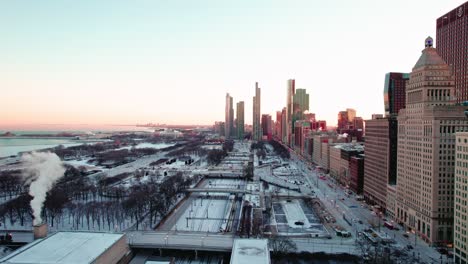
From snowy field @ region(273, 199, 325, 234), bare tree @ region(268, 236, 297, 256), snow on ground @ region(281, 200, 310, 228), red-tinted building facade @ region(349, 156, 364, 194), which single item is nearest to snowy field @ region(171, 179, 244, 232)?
snowy field @ region(273, 199, 325, 234)

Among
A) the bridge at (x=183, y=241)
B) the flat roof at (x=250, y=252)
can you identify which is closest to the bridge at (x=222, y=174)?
the bridge at (x=183, y=241)

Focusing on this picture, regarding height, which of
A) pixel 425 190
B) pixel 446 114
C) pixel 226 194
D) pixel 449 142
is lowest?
pixel 226 194

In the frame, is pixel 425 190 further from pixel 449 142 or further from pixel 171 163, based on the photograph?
pixel 171 163

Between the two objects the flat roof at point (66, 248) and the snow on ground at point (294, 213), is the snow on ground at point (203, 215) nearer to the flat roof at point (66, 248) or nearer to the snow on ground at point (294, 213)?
the snow on ground at point (294, 213)

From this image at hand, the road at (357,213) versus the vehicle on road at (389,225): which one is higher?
the vehicle on road at (389,225)

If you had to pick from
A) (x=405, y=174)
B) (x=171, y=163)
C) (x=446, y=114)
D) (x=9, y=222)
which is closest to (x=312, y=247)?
(x=405, y=174)

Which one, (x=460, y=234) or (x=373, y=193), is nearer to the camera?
(x=460, y=234)

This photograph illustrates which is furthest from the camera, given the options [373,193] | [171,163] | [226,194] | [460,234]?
[171,163]
